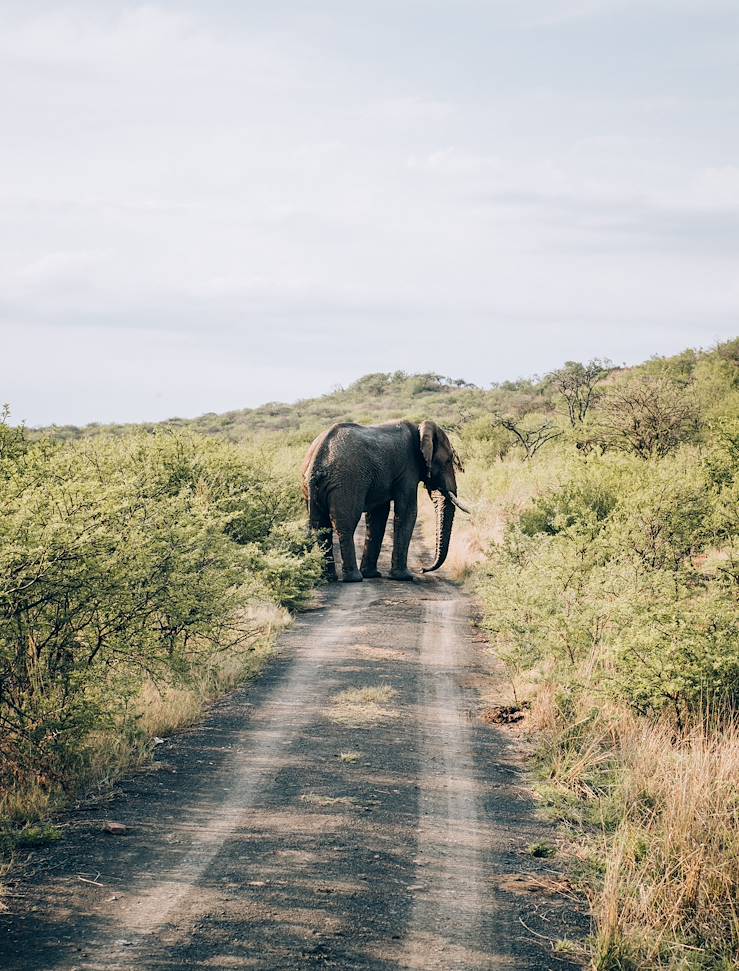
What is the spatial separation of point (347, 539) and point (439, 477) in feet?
9.61

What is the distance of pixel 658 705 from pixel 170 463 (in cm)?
1065

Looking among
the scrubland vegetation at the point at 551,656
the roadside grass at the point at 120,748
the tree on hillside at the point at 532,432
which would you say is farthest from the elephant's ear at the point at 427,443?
the tree on hillside at the point at 532,432

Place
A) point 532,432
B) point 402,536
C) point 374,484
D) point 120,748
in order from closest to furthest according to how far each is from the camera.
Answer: point 120,748 → point 374,484 → point 402,536 → point 532,432

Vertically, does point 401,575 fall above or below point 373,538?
below

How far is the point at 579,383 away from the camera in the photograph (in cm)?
4350

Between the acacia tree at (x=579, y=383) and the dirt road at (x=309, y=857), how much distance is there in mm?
33421

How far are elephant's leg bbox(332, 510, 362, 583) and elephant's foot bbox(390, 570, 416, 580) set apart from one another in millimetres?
881

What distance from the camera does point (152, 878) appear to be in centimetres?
610

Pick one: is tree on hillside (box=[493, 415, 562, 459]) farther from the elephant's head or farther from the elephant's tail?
the elephant's tail

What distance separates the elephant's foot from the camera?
20000 millimetres

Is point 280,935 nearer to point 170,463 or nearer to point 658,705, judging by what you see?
Answer: point 658,705

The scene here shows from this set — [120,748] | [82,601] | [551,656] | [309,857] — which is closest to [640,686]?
[551,656]

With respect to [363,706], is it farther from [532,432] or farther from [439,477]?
[532,432]

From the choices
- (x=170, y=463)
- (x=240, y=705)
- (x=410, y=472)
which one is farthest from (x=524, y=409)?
(x=240, y=705)
